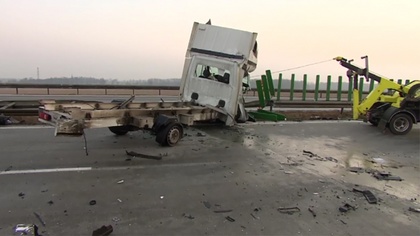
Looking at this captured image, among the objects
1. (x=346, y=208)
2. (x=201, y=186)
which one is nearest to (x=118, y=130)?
(x=201, y=186)

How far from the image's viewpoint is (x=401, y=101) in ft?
34.9

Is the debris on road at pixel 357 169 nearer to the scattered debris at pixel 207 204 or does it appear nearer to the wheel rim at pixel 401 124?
the scattered debris at pixel 207 204

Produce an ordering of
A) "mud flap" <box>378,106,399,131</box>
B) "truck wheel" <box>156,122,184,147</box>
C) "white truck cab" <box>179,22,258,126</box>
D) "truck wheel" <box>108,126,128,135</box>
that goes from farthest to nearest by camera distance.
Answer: "mud flap" <box>378,106,399,131</box>, "white truck cab" <box>179,22,258,126</box>, "truck wheel" <box>108,126,128,135</box>, "truck wheel" <box>156,122,184,147</box>

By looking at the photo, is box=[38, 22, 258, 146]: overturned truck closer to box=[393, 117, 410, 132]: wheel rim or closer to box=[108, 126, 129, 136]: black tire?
box=[108, 126, 129, 136]: black tire

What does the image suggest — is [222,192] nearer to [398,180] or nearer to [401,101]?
[398,180]

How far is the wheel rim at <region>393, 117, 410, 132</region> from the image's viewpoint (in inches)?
417

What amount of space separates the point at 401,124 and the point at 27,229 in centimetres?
1112

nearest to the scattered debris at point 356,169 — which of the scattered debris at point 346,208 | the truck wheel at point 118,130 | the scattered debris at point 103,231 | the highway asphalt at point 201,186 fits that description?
the highway asphalt at point 201,186

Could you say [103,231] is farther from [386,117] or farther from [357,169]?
[386,117]

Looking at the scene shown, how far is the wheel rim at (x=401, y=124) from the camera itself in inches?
417

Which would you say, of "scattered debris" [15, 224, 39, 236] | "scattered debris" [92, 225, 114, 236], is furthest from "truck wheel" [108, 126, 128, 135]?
"scattered debris" [92, 225, 114, 236]

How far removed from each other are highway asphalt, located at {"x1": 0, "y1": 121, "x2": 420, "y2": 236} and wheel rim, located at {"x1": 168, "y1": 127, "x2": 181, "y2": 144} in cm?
20

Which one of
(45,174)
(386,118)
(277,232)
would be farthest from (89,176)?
(386,118)

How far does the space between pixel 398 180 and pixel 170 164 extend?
168 inches
